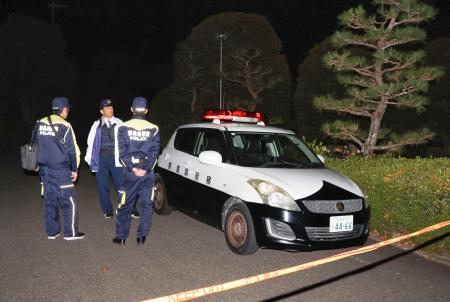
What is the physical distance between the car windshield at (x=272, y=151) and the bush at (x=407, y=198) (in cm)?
98

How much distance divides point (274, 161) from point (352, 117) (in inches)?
406

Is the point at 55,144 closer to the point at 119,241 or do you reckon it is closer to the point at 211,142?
the point at 119,241

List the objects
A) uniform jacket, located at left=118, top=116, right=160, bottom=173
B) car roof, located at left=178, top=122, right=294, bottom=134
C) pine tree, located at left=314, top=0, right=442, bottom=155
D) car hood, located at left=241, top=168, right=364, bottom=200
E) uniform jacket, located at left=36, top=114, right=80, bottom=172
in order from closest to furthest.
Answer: car hood, located at left=241, top=168, right=364, bottom=200
uniform jacket, located at left=118, top=116, right=160, bottom=173
uniform jacket, located at left=36, top=114, right=80, bottom=172
car roof, located at left=178, top=122, right=294, bottom=134
pine tree, located at left=314, top=0, right=442, bottom=155

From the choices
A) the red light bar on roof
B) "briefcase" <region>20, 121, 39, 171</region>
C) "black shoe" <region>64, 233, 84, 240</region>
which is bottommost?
"black shoe" <region>64, 233, 84, 240</region>

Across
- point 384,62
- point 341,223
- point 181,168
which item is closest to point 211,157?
point 181,168

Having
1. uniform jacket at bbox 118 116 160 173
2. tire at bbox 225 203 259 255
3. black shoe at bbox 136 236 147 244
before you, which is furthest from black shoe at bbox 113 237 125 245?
tire at bbox 225 203 259 255

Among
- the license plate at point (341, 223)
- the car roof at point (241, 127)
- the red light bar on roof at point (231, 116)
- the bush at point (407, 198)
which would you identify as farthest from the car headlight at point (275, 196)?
the bush at point (407, 198)

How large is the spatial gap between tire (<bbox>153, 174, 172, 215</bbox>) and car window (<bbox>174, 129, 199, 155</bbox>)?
2.14 ft

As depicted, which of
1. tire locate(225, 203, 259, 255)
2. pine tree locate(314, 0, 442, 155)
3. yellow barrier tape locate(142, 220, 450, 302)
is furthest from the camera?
pine tree locate(314, 0, 442, 155)

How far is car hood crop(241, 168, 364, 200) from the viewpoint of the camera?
17.0 ft

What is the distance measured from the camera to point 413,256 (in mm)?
5695

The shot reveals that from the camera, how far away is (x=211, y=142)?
21.3 feet

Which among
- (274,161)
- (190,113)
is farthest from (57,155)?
(190,113)

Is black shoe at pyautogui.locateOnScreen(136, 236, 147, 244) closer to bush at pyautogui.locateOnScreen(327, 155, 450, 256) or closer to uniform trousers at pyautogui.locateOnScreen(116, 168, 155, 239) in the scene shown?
uniform trousers at pyautogui.locateOnScreen(116, 168, 155, 239)
